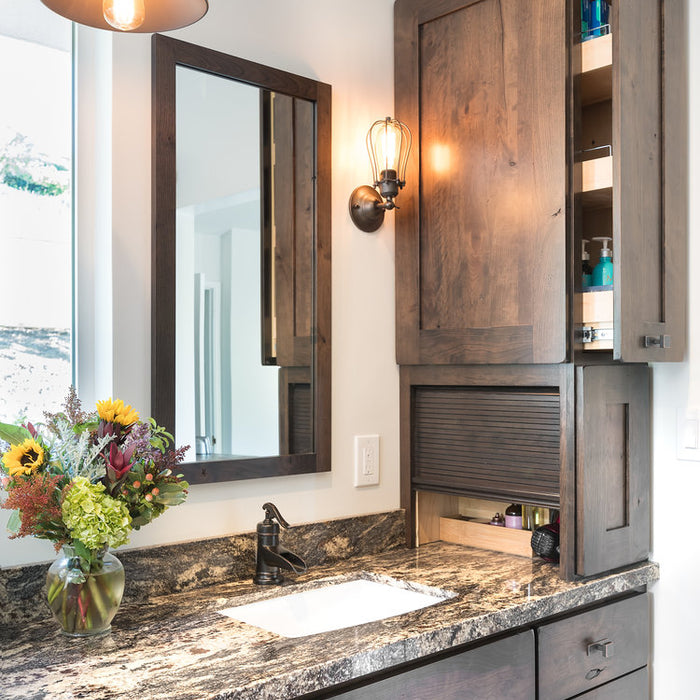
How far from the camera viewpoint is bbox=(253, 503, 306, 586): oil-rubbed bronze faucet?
1.74 metres

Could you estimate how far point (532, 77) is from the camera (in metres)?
1.87

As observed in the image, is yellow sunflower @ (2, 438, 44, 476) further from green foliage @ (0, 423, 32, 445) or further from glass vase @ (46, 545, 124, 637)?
glass vase @ (46, 545, 124, 637)

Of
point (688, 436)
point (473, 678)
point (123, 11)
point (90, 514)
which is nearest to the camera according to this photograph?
point (123, 11)

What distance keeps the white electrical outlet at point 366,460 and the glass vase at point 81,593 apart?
0.81 metres

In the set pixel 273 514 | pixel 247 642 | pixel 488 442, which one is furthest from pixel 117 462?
pixel 488 442

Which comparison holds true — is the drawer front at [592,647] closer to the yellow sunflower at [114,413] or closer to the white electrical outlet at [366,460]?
the white electrical outlet at [366,460]

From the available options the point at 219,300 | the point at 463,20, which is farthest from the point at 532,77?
the point at 219,300

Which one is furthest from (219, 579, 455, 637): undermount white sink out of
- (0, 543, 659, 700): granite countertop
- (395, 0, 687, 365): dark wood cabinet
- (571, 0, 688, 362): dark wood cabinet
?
(571, 0, 688, 362): dark wood cabinet

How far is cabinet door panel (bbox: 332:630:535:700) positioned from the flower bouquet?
18.2 inches

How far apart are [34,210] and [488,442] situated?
119 centimetres

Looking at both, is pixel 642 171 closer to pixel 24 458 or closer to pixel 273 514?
pixel 273 514

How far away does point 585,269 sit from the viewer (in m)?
1.91

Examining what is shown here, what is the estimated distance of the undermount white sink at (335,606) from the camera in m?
1.65

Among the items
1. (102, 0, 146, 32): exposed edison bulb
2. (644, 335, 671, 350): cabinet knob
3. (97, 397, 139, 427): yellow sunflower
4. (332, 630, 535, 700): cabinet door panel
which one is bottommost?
(332, 630, 535, 700): cabinet door panel
